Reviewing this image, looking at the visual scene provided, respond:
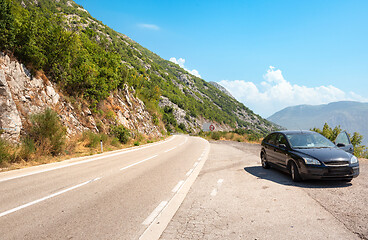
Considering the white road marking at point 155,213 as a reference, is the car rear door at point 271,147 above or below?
above

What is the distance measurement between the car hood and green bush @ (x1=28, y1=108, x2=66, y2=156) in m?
11.8

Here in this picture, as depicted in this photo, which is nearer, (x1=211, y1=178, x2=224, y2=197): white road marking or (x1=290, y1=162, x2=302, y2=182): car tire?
Result: (x1=211, y1=178, x2=224, y2=197): white road marking

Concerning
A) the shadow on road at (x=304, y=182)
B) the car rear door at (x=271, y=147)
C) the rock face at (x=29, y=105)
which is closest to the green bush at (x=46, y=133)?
the rock face at (x=29, y=105)

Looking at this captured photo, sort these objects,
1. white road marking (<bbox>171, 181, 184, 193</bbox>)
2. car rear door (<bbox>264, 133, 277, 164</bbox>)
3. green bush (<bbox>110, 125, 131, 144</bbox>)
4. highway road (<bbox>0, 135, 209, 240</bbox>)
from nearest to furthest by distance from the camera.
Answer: highway road (<bbox>0, 135, 209, 240</bbox>), white road marking (<bbox>171, 181, 184, 193</bbox>), car rear door (<bbox>264, 133, 277, 164</bbox>), green bush (<bbox>110, 125, 131, 144</bbox>)

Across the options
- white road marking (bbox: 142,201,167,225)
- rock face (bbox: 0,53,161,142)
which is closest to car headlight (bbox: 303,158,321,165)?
white road marking (bbox: 142,201,167,225)

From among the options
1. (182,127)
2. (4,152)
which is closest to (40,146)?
(4,152)

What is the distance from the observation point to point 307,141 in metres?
7.66

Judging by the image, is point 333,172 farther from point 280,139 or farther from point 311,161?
point 280,139

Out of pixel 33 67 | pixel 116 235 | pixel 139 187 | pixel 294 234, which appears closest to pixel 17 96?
pixel 33 67

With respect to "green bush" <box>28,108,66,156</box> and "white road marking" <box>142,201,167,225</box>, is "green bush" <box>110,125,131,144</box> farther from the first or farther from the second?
"white road marking" <box>142,201,167,225</box>

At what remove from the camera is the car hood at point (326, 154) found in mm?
6184

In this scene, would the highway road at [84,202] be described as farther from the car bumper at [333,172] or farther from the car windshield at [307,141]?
the car windshield at [307,141]

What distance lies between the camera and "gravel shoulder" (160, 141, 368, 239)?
3320mm

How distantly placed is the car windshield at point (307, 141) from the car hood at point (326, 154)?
44 cm
